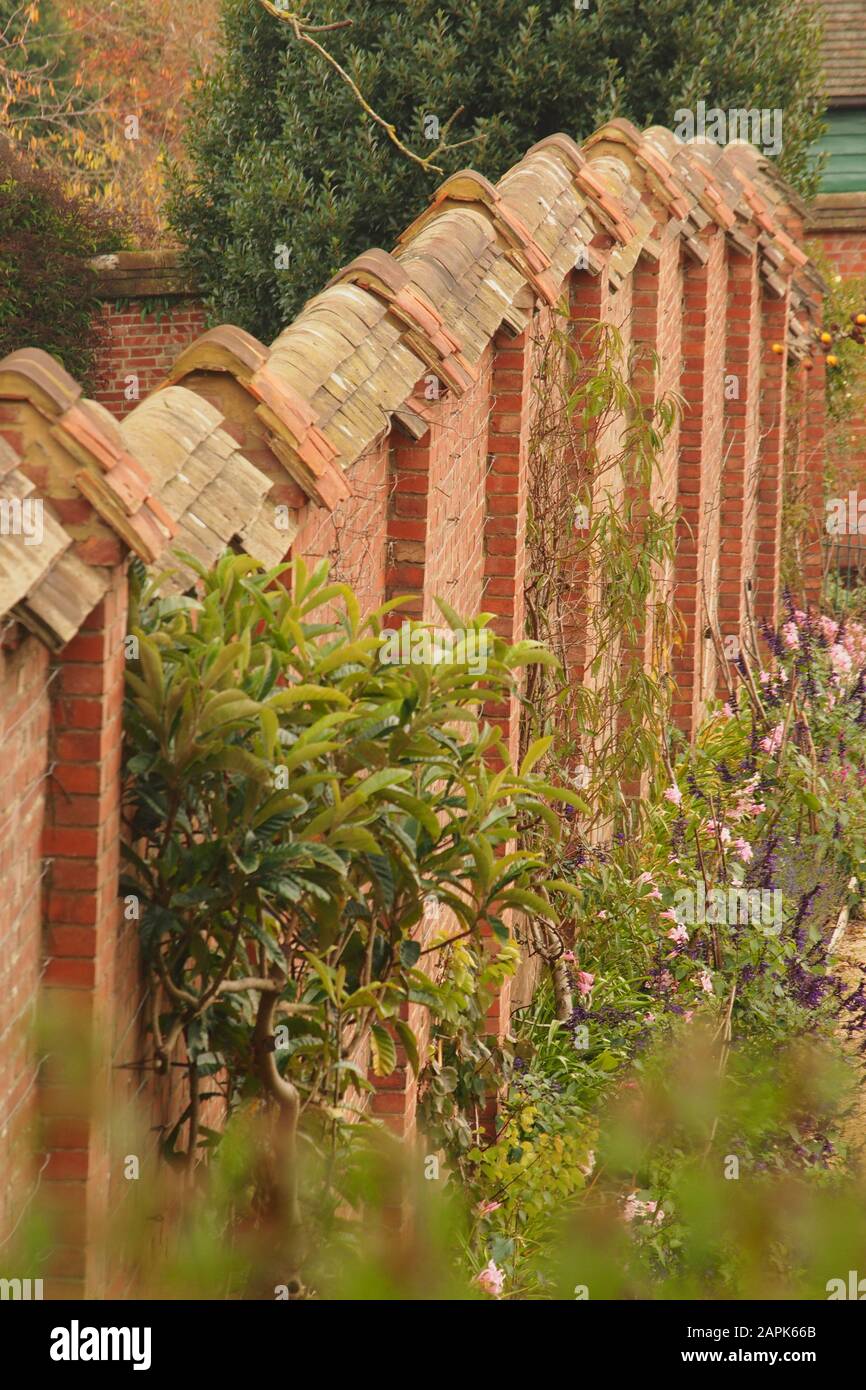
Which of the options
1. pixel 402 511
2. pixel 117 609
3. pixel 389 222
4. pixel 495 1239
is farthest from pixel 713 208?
pixel 117 609

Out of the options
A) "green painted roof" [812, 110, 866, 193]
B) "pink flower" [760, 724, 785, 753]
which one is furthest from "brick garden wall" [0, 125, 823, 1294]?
"green painted roof" [812, 110, 866, 193]

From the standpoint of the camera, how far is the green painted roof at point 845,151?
60.7ft

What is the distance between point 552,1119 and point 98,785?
11.2ft

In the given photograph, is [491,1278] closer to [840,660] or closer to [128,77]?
[840,660]

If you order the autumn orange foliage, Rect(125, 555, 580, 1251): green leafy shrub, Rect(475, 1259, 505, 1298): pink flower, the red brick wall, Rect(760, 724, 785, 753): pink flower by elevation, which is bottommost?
Rect(475, 1259, 505, 1298): pink flower

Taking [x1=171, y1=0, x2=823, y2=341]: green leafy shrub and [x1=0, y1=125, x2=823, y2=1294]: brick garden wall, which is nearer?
[x1=0, y1=125, x2=823, y2=1294]: brick garden wall

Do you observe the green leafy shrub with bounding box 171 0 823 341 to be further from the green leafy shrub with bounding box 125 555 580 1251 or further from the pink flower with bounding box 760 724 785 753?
the green leafy shrub with bounding box 125 555 580 1251

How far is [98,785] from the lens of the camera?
283 centimetres

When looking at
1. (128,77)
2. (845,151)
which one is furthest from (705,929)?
(128,77)

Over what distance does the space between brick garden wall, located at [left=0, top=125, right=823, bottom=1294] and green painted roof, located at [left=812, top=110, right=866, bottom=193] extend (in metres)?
6.27

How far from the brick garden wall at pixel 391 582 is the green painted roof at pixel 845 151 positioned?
20.6 ft

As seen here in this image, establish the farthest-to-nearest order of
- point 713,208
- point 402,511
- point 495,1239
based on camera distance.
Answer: point 713,208 → point 402,511 → point 495,1239

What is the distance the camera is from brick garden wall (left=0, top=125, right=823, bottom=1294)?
2.65 m

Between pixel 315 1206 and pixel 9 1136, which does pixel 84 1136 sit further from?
pixel 9 1136
